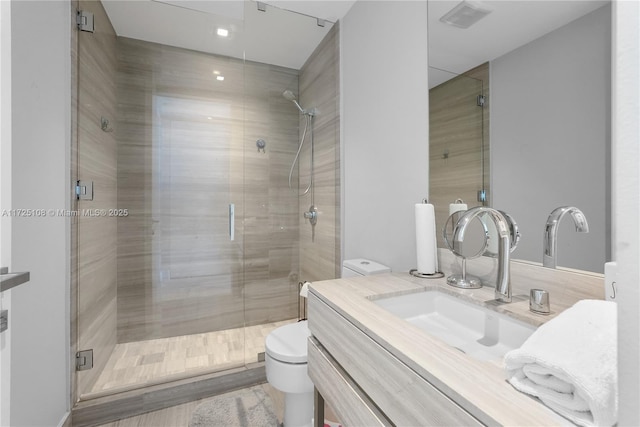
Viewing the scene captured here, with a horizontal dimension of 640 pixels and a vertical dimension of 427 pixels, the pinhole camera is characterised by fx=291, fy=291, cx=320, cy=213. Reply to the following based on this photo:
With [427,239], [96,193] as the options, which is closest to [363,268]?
[427,239]

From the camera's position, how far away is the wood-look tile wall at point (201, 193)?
7.14 ft

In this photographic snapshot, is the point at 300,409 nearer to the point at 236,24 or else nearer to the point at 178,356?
the point at 178,356

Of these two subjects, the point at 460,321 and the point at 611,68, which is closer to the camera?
the point at 611,68

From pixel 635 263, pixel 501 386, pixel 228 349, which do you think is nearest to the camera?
pixel 635 263

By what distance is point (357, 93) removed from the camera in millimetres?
1886

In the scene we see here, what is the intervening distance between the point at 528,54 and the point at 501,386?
98 centimetres

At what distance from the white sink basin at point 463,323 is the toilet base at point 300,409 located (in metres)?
0.72

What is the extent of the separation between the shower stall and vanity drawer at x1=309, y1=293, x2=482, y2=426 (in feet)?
4.06

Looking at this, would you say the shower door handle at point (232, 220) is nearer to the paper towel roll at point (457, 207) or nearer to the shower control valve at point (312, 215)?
the shower control valve at point (312, 215)

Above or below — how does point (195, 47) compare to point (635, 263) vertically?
above

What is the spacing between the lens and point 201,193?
235 cm

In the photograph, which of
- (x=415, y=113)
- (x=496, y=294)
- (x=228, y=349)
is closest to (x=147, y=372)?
(x=228, y=349)

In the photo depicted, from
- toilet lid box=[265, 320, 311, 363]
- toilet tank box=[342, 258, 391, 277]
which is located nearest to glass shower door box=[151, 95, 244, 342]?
toilet lid box=[265, 320, 311, 363]

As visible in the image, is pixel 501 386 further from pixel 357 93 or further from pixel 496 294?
pixel 357 93
